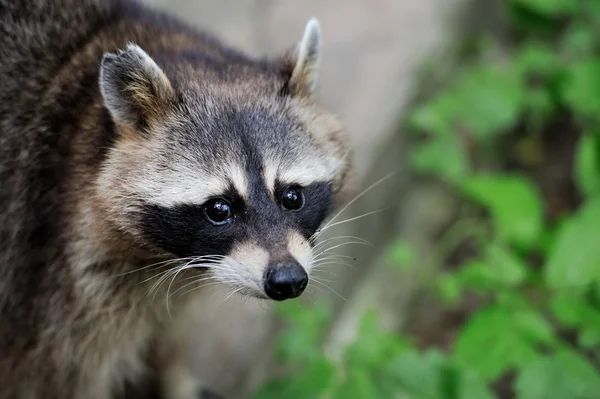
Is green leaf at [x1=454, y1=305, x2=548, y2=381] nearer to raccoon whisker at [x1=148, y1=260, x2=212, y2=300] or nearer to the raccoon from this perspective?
the raccoon

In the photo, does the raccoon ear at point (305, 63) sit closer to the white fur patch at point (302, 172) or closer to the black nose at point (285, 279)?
the white fur patch at point (302, 172)

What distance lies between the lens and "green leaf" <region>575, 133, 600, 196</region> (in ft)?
11.4

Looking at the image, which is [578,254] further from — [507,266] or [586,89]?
[586,89]

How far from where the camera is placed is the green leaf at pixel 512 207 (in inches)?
144

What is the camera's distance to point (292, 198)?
96.0 inches

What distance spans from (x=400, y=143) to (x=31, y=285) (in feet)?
7.75

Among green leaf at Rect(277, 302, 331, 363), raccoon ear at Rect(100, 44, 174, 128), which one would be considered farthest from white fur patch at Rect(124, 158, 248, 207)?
green leaf at Rect(277, 302, 331, 363)

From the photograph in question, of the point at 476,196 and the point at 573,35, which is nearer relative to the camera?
the point at 476,196

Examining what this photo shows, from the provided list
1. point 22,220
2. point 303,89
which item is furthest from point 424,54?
point 22,220

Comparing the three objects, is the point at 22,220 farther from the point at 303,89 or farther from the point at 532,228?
the point at 532,228

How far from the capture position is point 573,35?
4.49 meters

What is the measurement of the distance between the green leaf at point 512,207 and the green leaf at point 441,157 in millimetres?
139

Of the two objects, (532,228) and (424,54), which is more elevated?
(424,54)

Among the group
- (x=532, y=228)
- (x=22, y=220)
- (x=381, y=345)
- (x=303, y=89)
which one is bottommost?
(x=381, y=345)
